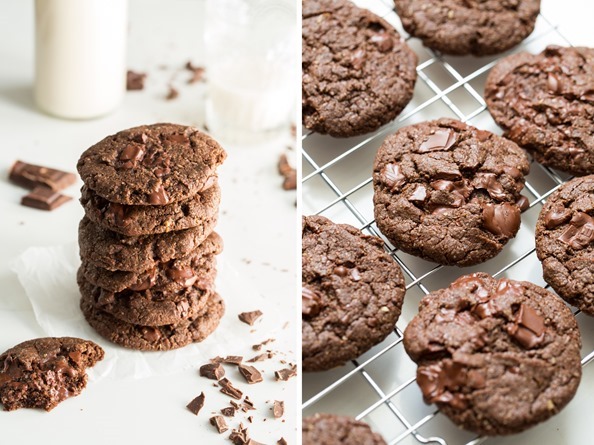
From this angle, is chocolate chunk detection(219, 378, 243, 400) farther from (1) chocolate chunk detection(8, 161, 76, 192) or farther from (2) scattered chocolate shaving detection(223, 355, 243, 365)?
(1) chocolate chunk detection(8, 161, 76, 192)

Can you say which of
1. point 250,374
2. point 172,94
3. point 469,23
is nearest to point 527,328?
point 250,374

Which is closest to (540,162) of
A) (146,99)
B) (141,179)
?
(141,179)

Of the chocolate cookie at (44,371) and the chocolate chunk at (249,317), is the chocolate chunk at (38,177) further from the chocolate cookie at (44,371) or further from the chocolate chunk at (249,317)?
the chocolate chunk at (249,317)

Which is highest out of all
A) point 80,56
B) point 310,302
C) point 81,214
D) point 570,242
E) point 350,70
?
point 350,70

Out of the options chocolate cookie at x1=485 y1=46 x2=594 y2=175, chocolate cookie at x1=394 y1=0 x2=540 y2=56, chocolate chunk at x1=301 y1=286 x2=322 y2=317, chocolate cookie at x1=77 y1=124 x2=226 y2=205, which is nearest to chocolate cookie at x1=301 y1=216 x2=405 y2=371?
chocolate chunk at x1=301 y1=286 x2=322 y2=317

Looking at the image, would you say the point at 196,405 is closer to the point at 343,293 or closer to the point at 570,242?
the point at 343,293
